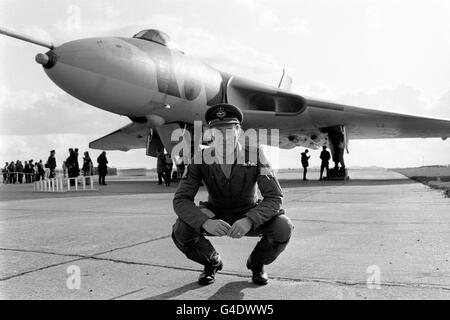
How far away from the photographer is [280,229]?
3061 mm

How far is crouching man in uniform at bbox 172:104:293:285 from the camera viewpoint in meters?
3.04

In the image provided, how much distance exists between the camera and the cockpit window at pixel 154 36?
11.9 meters

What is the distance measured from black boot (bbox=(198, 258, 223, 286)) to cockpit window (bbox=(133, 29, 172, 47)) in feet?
31.6

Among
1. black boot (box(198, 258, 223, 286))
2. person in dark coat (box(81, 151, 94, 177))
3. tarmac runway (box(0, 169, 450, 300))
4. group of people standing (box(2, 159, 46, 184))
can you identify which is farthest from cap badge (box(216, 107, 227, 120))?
group of people standing (box(2, 159, 46, 184))

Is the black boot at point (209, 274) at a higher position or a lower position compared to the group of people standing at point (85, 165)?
lower

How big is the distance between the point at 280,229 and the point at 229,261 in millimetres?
874

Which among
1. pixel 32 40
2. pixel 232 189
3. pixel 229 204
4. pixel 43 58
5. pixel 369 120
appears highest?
pixel 32 40

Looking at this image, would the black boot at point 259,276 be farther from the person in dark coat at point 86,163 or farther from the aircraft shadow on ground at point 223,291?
the person in dark coat at point 86,163

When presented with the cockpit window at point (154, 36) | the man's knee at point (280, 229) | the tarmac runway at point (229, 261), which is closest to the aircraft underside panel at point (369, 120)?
the cockpit window at point (154, 36)

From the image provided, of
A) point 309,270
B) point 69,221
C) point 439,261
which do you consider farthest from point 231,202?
point 69,221

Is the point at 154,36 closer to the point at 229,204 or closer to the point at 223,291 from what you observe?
the point at 229,204

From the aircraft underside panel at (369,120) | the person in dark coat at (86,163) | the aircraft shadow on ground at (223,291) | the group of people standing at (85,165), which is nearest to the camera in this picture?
the aircraft shadow on ground at (223,291)

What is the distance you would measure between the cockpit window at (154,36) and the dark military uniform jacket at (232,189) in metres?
9.29

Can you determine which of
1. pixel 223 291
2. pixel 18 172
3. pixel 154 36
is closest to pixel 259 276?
pixel 223 291
